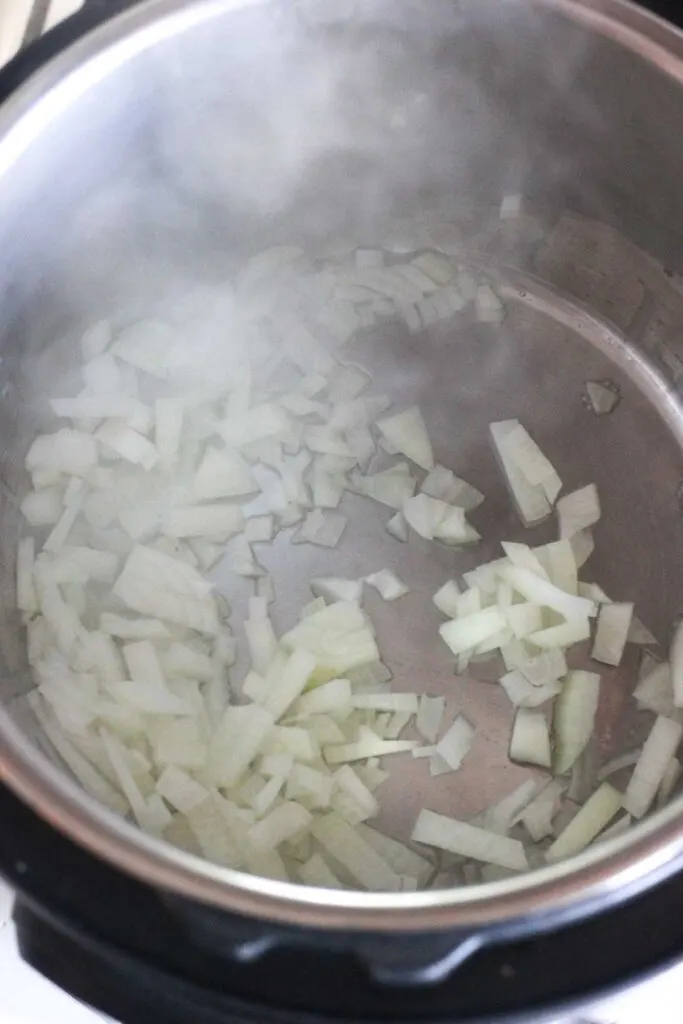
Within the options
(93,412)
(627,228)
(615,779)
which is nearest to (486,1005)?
(615,779)

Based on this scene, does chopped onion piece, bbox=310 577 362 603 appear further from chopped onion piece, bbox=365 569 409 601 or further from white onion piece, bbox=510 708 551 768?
white onion piece, bbox=510 708 551 768

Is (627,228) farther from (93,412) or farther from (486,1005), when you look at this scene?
(486,1005)

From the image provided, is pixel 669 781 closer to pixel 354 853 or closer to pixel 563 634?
pixel 563 634

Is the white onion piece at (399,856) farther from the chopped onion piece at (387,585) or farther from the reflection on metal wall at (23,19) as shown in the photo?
the reflection on metal wall at (23,19)

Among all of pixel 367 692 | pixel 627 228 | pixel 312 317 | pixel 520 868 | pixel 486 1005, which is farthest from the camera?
pixel 312 317

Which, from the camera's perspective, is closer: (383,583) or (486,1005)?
(486,1005)

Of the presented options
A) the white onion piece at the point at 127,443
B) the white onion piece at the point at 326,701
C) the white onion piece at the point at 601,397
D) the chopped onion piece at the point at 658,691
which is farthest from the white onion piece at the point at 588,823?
the white onion piece at the point at 127,443
